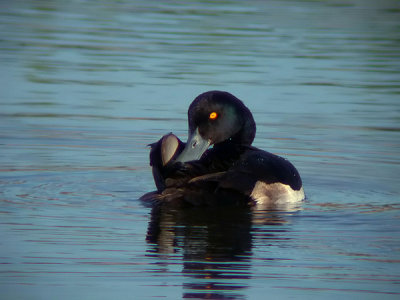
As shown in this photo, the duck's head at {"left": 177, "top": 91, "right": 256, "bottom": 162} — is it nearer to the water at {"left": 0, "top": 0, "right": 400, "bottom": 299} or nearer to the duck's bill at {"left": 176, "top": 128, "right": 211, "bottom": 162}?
the duck's bill at {"left": 176, "top": 128, "right": 211, "bottom": 162}

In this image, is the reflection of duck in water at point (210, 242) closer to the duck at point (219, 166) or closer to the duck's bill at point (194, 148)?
the duck at point (219, 166)

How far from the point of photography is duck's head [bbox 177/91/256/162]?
9492 millimetres

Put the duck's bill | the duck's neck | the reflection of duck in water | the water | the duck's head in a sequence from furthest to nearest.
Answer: the duck's neck, the duck's head, the duck's bill, the water, the reflection of duck in water

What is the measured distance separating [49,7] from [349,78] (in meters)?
9.45

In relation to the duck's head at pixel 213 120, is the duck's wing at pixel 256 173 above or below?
below

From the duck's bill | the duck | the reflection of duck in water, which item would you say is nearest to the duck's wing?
the duck

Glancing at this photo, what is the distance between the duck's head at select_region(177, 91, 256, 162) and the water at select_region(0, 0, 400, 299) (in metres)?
0.72

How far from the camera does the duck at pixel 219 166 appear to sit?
27.5 ft

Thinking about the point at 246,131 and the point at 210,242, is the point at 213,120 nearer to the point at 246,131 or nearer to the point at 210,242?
the point at 246,131

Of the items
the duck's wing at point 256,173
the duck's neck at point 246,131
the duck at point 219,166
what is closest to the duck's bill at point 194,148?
the duck at point 219,166

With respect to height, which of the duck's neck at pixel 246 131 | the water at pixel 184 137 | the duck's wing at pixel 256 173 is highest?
the duck's neck at pixel 246 131

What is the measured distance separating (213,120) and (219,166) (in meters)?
0.91

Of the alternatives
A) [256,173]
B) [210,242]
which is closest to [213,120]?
[256,173]

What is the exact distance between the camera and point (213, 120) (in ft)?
31.3
